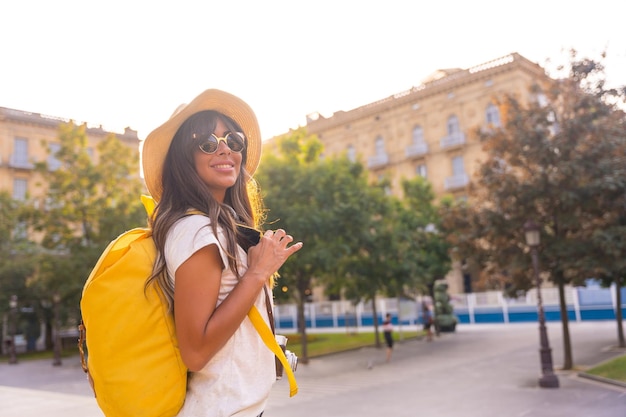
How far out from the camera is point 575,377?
43.3 feet

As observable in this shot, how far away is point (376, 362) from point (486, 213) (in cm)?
736

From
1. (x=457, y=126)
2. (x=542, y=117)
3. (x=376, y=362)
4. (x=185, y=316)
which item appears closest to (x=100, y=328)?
(x=185, y=316)

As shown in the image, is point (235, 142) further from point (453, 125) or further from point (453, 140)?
point (453, 125)

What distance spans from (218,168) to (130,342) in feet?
2.24

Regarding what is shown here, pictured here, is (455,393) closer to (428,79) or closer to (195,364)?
(195,364)

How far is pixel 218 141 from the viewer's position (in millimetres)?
1992

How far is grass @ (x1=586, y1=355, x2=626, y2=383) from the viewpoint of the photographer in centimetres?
1230

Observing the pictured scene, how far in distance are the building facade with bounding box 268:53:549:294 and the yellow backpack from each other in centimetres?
3578

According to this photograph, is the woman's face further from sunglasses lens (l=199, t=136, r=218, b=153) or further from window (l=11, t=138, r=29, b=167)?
window (l=11, t=138, r=29, b=167)

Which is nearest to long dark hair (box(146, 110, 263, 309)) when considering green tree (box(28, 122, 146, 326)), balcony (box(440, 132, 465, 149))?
green tree (box(28, 122, 146, 326))

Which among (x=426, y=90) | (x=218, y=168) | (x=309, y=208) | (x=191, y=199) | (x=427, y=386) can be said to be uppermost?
(x=426, y=90)

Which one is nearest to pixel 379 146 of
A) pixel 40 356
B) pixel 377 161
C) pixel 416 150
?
pixel 377 161

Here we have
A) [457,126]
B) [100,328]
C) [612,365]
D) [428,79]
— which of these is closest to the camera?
[100,328]

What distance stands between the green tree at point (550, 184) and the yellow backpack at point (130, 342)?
1309 centimetres
